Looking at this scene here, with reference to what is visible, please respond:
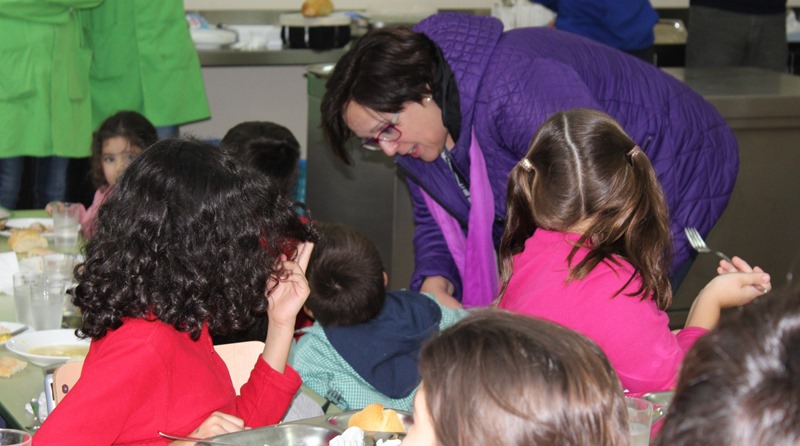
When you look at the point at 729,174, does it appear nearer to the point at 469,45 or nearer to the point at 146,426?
the point at 469,45

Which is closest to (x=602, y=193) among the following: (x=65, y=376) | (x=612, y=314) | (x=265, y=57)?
(x=612, y=314)

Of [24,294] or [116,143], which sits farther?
[116,143]

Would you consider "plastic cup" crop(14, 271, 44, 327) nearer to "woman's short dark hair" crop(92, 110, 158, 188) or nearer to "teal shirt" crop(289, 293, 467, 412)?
"teal shirt" crop(289, 293, 467, 412)

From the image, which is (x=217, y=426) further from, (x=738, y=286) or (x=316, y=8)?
(x=316, y=8)

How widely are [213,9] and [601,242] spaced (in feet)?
12.7

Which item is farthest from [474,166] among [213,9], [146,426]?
[213,9]

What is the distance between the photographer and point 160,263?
60.9 inches

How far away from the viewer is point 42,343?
6.73 ft

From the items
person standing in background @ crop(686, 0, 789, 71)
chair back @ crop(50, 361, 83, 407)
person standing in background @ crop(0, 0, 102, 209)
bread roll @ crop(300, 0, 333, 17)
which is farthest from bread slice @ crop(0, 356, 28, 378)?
person standing in background @ crop(686, 0, 789, 71)

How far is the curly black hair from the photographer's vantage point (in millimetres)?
1537

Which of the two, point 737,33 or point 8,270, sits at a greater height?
point 737,33

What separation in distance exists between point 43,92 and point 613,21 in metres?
2.23

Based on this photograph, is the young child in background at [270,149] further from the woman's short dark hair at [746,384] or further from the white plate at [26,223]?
the woman's short dark hair at [746,384]

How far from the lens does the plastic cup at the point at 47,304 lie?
7.09 feet
